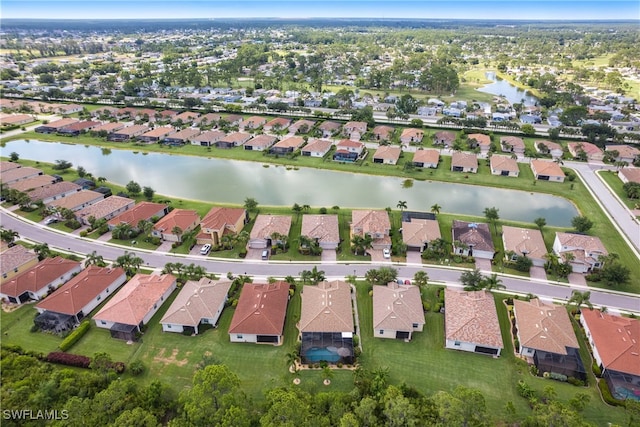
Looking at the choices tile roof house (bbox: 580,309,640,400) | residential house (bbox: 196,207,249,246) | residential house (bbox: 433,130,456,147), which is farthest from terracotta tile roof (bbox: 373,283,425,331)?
residential house (bbox: 433,130,456,147)

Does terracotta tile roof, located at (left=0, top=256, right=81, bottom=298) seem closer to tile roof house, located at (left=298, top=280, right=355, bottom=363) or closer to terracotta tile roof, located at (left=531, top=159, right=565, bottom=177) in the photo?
tile roof house, located at (left=298, top=280, right=355, bottom=363)

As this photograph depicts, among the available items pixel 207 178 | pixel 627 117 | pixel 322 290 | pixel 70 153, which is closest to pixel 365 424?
pixel 322 290

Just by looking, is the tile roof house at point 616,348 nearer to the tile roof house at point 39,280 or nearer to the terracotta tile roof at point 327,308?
the terracotta tile roof at point 327,308

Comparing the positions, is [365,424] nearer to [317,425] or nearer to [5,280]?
[317,425]

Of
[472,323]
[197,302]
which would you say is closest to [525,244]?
[472,323]

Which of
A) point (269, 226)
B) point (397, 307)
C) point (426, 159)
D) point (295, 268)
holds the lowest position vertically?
point (295, 268)

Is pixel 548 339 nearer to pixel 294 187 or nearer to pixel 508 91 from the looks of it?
pixel 294 187
